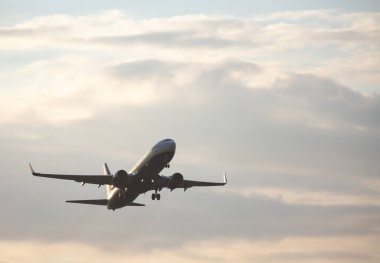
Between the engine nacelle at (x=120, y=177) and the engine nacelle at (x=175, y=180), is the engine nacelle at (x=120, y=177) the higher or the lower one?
the lower one

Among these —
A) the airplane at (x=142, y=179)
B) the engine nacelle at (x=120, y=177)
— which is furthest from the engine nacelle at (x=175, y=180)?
the engine nacelle at (x=120, y=177)

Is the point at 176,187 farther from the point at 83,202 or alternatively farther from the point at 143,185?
the point at 83,202

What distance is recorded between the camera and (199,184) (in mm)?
159125

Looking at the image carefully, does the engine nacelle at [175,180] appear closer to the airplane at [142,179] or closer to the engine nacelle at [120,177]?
the airplane at [142,179]

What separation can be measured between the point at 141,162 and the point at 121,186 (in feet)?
15.3

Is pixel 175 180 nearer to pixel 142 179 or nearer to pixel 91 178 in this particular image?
pixel 142 179

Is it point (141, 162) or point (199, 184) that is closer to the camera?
point (141, 162)

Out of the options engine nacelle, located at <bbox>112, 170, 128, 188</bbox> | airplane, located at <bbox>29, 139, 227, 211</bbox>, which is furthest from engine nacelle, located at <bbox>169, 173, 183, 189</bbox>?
engine nacelle, located at <bbox>112, 170, 128, 188</bbox>

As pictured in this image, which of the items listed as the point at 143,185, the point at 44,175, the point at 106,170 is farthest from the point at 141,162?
the point at 106,170

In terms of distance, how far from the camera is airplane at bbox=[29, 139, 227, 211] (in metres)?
143

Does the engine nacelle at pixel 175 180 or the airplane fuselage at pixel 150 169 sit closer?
the airplane fuselage at pixel 150 169

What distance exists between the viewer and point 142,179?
476 feet

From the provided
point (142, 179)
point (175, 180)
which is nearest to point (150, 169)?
point (142, 179)

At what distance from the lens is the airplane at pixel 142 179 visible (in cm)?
14262
